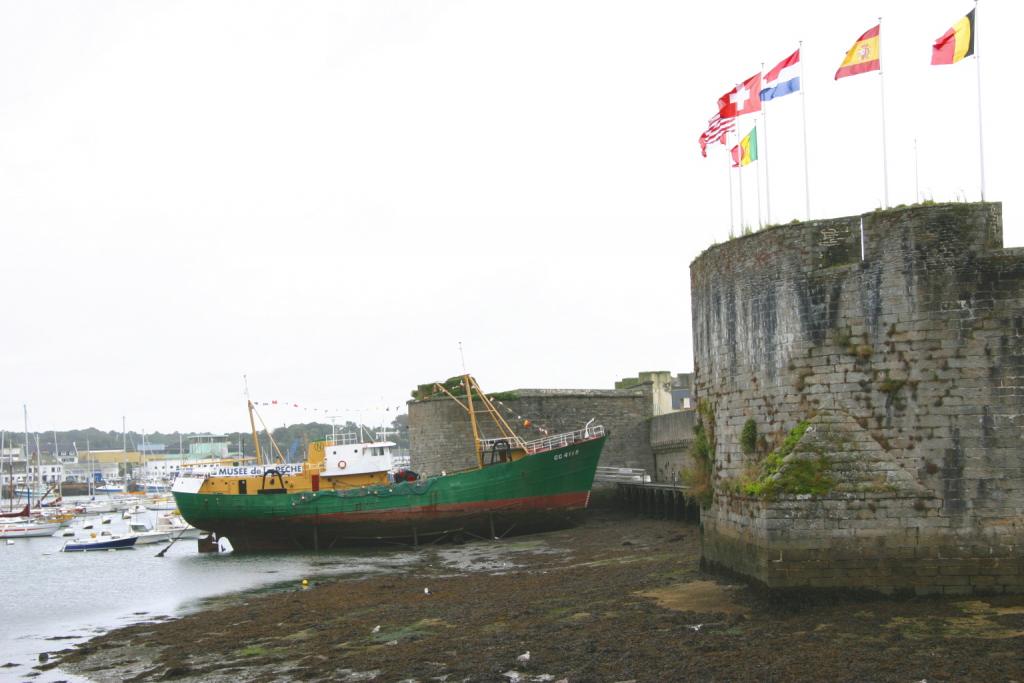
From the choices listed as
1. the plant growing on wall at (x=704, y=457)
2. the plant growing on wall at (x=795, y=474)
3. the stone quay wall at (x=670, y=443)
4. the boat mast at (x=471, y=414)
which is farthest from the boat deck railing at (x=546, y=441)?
the plant growing on wall at (x=795, y=474)

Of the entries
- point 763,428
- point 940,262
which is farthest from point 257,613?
point 940,262

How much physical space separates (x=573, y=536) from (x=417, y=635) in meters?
13.9

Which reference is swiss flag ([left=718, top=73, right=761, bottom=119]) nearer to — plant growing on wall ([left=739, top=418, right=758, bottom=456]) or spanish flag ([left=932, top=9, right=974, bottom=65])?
spanish flag ([left=932, top=9, right=974, bottom=65])

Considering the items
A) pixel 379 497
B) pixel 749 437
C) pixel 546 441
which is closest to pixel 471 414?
pixel 546 441

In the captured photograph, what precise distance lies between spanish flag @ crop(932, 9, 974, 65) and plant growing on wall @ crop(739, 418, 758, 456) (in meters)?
5.29

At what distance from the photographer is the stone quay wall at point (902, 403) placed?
11.0 metres

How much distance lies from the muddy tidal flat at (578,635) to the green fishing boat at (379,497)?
9.66 m

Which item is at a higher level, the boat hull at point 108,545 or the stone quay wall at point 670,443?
the stone quay wall at point 670,443

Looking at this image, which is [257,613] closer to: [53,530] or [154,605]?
[154,605]

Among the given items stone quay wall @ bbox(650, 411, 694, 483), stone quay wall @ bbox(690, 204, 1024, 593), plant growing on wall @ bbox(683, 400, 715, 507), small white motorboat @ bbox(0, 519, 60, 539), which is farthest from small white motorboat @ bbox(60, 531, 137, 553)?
stone quay wall @ bbox(690, 204, 1024, 593)

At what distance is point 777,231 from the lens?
491 inches

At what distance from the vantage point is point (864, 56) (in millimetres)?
12922

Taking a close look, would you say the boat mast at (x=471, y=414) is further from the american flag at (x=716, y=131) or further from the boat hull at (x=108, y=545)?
the boat hull at (x=108, y=545)

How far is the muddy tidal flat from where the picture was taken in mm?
9297
